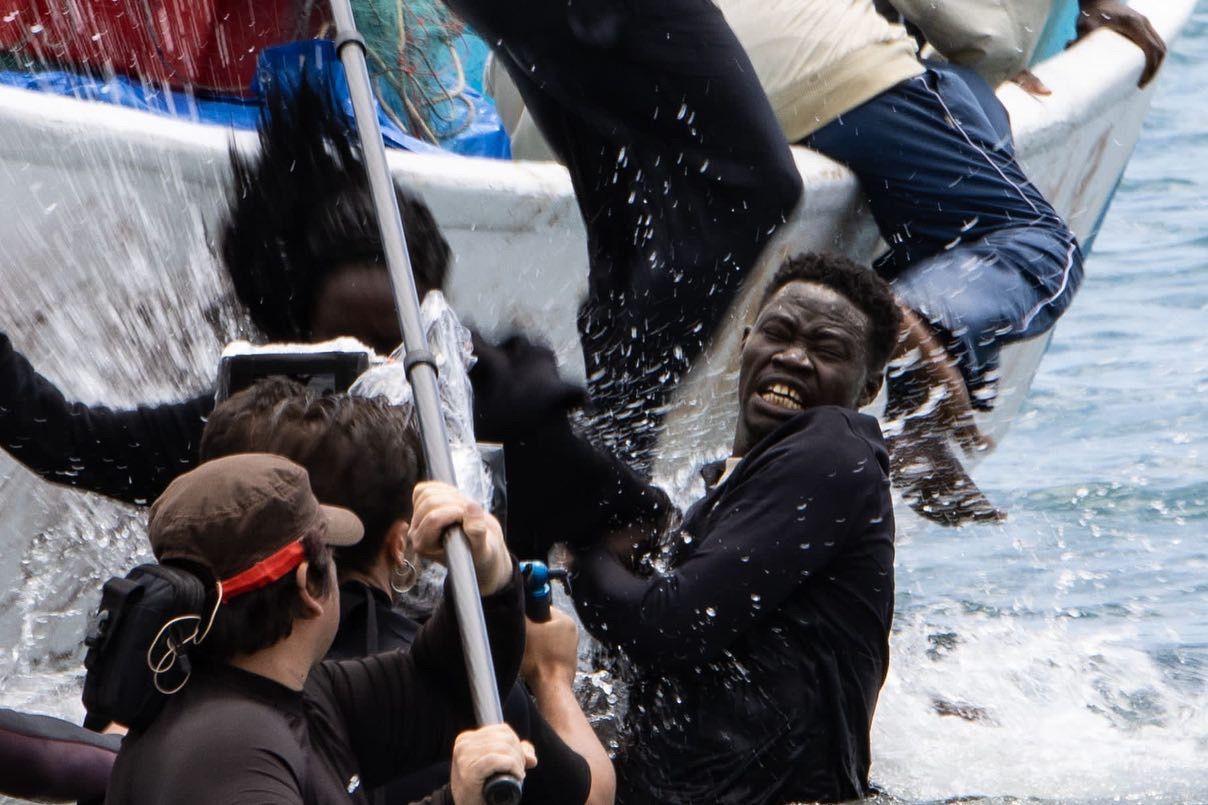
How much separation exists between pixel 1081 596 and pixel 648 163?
226 cm

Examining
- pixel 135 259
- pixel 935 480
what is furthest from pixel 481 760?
pixel 935 480

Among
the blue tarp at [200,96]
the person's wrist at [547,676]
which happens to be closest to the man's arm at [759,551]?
the person's wrist at [547,676]

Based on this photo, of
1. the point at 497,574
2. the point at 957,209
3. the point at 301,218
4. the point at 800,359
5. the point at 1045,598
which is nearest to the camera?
the point at 497,574

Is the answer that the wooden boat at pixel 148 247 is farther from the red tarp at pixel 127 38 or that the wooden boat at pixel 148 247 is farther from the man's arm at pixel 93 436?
the man's arm at pixel 93 436

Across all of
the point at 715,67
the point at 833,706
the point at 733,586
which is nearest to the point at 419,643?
the point at 733,586

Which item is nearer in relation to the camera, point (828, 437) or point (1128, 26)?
point (828, 437)

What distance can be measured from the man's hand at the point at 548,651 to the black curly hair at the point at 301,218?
31.9 inches

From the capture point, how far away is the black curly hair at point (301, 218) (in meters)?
3.27

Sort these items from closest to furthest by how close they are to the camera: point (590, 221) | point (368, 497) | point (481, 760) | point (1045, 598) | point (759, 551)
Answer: point (481, 760)
point (368, 497)
point (759, 551)
point (590, 221)
point (1045, 598)

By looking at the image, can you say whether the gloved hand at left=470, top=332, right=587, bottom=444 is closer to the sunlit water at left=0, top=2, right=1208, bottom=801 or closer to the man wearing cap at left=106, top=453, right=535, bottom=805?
the man wearing cap at left=106, top=453, right=535, bottom=805

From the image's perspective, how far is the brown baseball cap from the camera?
200cm

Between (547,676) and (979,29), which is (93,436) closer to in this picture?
(547,676)

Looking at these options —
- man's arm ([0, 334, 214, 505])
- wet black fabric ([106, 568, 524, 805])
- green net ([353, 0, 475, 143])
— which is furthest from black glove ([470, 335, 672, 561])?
green net ([353, 0, 475, 143])

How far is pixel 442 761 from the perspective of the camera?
2375 mm
